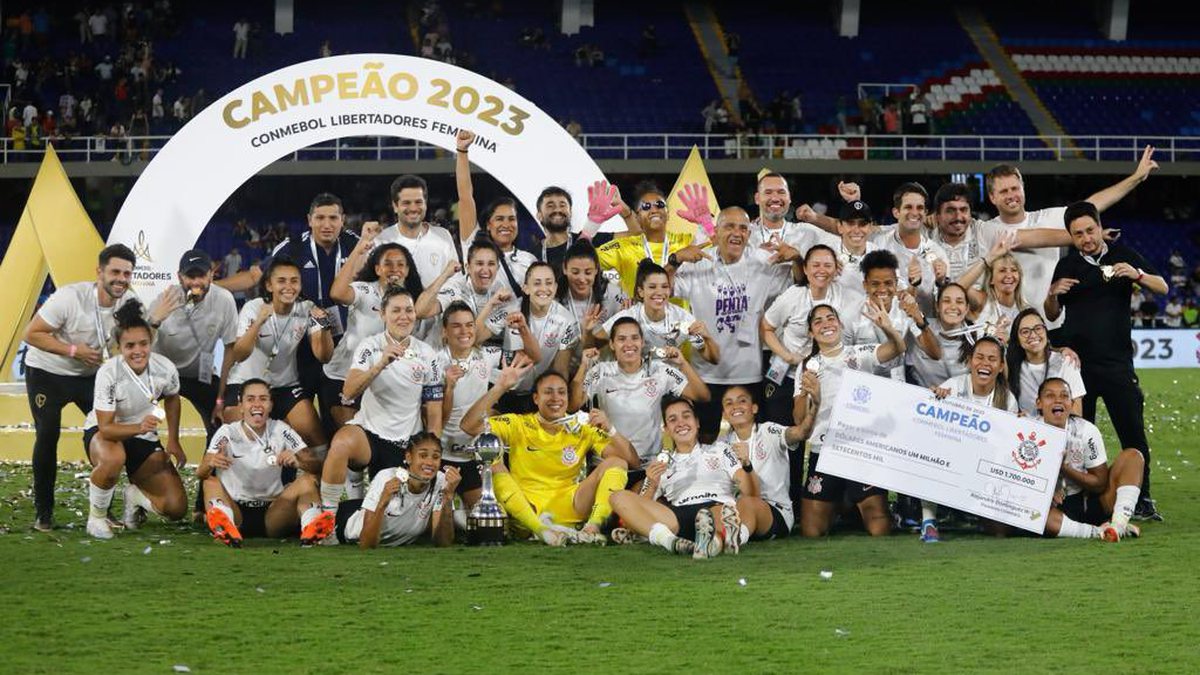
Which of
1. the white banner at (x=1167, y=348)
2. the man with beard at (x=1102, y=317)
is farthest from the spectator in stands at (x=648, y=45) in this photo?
the man with beard at (x=1102, y=317)

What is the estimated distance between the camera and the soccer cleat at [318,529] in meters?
8.60

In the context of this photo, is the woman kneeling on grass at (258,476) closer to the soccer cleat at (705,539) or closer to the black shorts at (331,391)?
the black shorts at (331,391)

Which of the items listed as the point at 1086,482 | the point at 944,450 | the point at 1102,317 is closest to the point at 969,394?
the point at 944,450

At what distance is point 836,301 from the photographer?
30.3 ft

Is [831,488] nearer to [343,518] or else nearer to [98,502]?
[343,518]

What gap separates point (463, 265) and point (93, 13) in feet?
74.5

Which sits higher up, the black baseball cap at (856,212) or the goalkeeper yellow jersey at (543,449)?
the black baseball cap at (856,212)

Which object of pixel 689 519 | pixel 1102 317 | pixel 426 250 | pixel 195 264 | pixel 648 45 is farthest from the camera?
pixel 648 45

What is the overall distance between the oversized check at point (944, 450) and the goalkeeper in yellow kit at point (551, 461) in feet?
4.19

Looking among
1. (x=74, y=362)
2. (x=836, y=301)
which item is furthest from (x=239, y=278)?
(x=836, y=301)

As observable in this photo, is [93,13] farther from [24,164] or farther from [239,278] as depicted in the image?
[239,278]

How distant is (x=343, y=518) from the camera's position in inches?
341

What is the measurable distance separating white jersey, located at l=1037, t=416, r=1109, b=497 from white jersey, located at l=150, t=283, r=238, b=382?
5199 millimetres

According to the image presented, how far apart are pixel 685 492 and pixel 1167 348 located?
62.1ft
